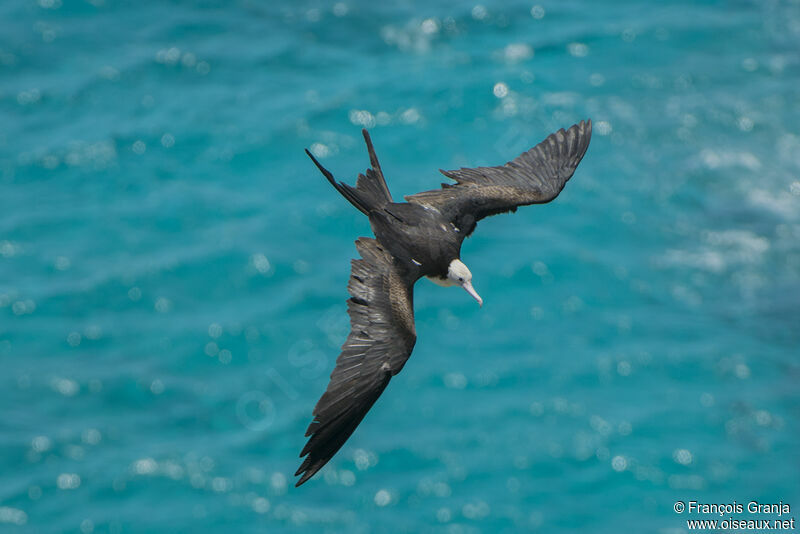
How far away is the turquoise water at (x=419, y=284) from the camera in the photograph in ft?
49.2

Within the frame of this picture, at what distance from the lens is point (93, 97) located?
19.3 meters

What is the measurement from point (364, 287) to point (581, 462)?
329 inches

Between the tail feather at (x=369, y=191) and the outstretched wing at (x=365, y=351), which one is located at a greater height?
the tail feather at (x=369, y=191)

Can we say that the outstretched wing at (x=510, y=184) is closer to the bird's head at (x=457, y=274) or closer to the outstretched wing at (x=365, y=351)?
the bird's head at (x=457, y=274)

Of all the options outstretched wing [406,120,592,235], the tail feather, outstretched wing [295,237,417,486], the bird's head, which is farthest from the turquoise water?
outstretched wing [295,237,417,486]

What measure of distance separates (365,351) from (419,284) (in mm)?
9758

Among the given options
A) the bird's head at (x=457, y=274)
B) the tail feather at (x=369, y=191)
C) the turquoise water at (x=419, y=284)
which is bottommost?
the turquoise water at (x=419, y=284)

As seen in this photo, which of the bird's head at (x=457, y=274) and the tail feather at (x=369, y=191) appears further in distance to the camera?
the tail feather at (x=369, y=191)

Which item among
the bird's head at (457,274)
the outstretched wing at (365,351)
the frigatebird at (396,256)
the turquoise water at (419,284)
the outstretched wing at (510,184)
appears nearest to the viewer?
the outstretched wing at (365,351)

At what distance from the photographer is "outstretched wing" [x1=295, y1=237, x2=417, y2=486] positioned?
696 cm

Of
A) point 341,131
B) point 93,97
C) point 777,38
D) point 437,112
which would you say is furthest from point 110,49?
point 777,38

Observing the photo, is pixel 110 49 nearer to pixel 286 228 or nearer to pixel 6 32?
pixel 6 32

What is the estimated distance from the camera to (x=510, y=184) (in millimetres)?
9188

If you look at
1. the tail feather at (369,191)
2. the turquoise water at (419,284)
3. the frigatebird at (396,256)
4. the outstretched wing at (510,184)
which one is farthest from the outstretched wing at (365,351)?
the turquoise water at (419,284)
